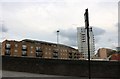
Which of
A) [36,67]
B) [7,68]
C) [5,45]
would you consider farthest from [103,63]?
[5,45]

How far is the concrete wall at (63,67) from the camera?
24.4 meters

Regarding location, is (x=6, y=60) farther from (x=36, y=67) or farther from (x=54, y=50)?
(x=54, y=50)

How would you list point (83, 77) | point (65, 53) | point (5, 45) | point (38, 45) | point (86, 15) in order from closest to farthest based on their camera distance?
point (86, 15)
point (83, 77)
point (5, 45)
point (38, 45)
point (65, 53)

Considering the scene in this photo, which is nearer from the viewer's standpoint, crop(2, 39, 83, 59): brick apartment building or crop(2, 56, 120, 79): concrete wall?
crop(2, 56, 120, 79): concrete wall

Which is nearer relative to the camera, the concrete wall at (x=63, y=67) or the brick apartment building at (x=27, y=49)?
the concrete wall at (x=63, y=67)

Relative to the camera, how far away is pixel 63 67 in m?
24.8

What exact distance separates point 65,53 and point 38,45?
1725 cm

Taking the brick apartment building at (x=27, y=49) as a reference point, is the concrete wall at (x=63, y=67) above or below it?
below

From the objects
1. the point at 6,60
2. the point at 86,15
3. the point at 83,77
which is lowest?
the point at 83,77

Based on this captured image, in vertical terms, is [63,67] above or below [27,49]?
below

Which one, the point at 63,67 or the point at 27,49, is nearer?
the point at 63,67

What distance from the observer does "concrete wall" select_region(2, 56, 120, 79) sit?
961 inches

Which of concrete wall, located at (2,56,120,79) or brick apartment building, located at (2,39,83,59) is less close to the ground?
brick apartment building, located at (2,39,83,59)

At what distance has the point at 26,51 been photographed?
318 ft
